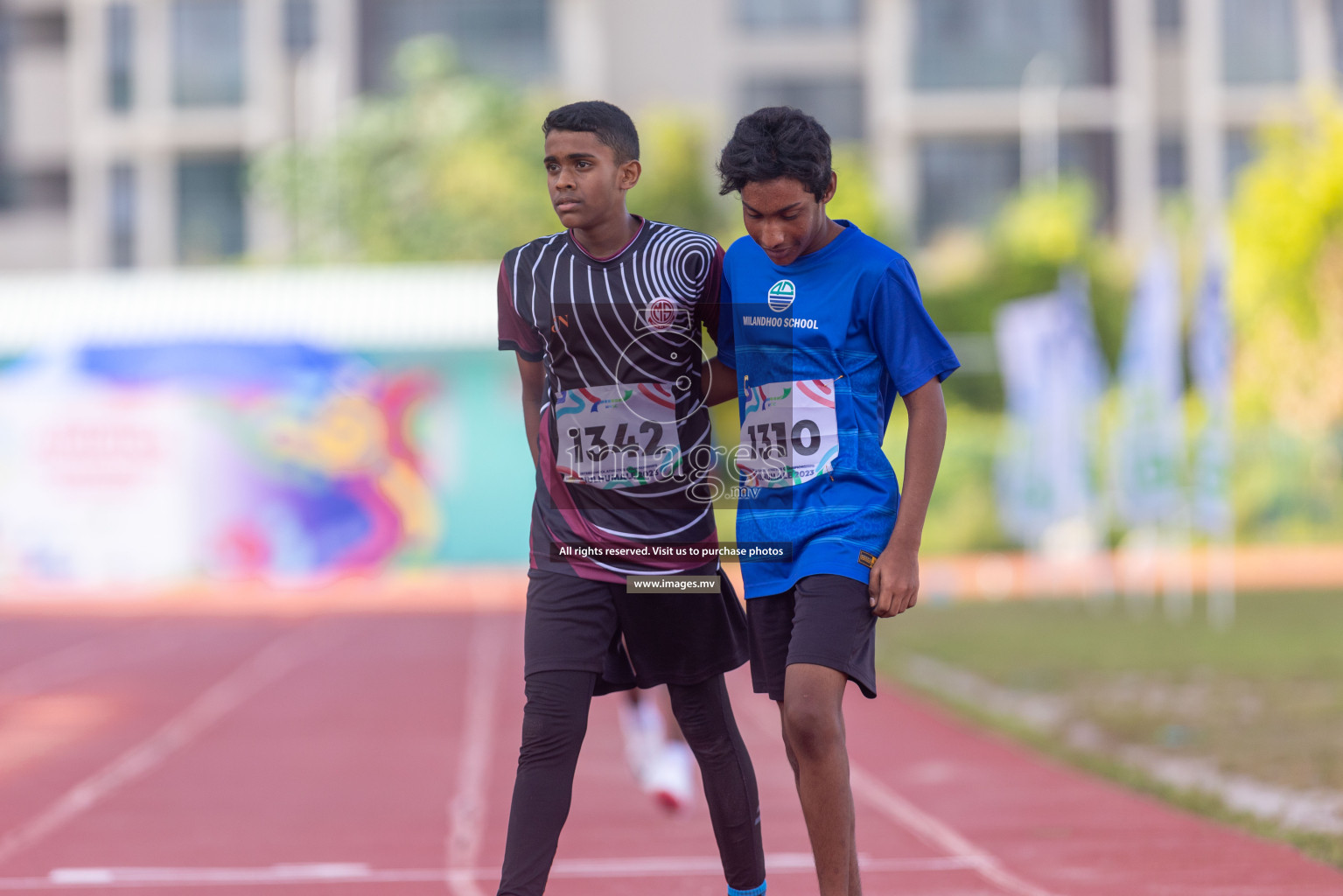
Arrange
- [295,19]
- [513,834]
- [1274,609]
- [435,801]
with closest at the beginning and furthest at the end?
[513,834] → [435,801] → [1274,609] → [295,19]

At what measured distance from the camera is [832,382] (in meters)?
3.84

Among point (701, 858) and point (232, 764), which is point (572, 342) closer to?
point (701, 858)

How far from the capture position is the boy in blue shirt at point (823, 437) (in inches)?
148

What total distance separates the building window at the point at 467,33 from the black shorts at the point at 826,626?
37.3 m

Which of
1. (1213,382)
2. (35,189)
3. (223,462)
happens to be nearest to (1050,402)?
(1213,382)

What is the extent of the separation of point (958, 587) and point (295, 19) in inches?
934

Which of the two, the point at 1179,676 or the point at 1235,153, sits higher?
the point at 1235,153

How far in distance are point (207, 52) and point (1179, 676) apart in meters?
32.5

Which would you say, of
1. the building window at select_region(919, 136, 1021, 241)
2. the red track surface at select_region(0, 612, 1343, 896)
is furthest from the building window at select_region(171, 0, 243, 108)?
the red track surface at select_region(0, 612, 1343, 896)

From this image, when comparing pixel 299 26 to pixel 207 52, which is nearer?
pixel 207 52

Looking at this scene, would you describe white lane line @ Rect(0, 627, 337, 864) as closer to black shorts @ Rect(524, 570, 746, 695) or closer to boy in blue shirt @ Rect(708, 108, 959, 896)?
black shorts @ Rect(524, 570, 746, 695)

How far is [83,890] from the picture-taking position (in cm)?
554

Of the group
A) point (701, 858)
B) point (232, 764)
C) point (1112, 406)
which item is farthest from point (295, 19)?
point (701, 858)

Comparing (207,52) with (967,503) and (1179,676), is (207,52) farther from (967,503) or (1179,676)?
(1179,676)
